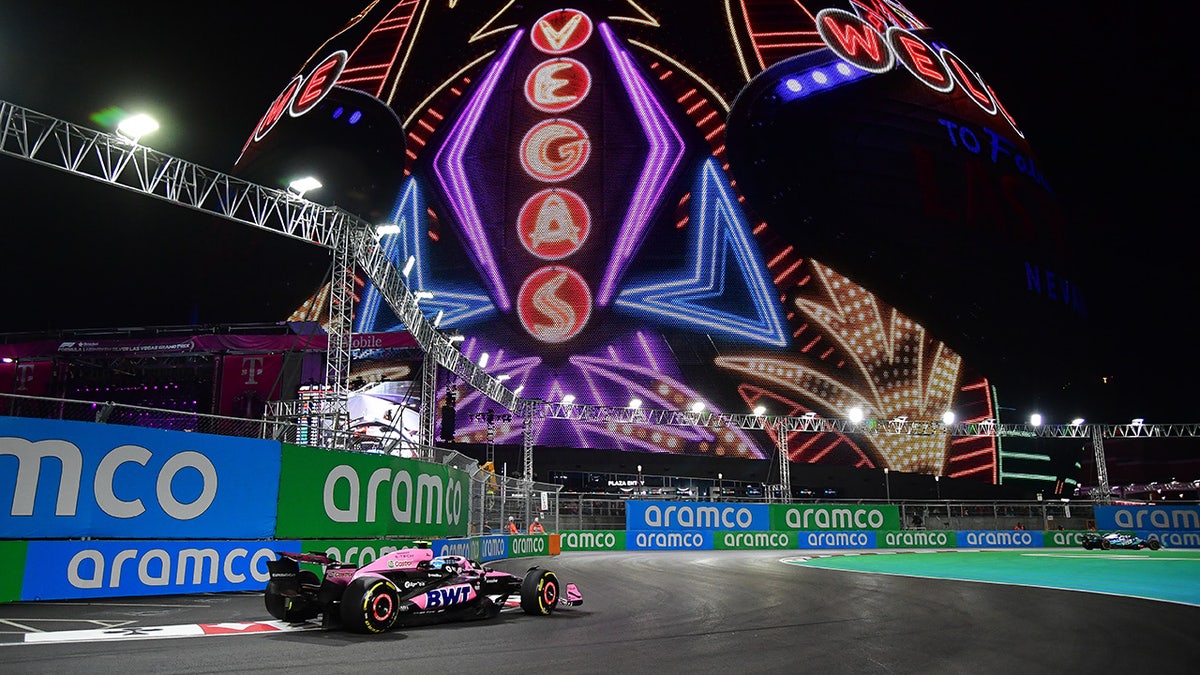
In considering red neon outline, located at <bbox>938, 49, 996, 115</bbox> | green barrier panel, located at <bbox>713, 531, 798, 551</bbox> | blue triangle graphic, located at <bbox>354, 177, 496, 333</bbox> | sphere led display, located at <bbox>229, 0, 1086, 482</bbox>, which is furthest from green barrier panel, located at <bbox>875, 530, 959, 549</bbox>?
red neon outline, located at <bbox>938, 49, 996, 115</bbox>

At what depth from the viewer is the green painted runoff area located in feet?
49.2

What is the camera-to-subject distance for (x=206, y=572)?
12906 millimetres

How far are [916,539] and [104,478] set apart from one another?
35298 mm

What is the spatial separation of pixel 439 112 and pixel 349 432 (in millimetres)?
53377

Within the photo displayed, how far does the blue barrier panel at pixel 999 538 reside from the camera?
38.5 meters

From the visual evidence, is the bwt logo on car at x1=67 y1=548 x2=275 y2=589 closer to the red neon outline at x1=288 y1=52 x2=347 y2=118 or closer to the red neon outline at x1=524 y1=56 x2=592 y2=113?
the red neon outline at x1=524 y1=56 x2=592 y2=113

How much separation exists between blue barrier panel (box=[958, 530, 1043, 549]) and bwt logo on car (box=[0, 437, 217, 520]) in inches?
1396

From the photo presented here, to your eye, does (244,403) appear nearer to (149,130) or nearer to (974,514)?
(149,130)

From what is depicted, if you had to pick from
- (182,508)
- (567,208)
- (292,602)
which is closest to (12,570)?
(182,508)

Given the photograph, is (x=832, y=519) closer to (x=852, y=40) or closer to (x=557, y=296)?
(x=557, y=296)

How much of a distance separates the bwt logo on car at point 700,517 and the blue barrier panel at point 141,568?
24581mm

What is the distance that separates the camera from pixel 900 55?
6706 cm

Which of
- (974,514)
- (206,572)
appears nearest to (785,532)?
(974,514)

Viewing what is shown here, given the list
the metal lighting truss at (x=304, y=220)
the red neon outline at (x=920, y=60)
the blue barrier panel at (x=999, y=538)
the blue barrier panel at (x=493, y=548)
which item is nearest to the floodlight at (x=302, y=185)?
the metal lighting truss at (x=304, y=220)
